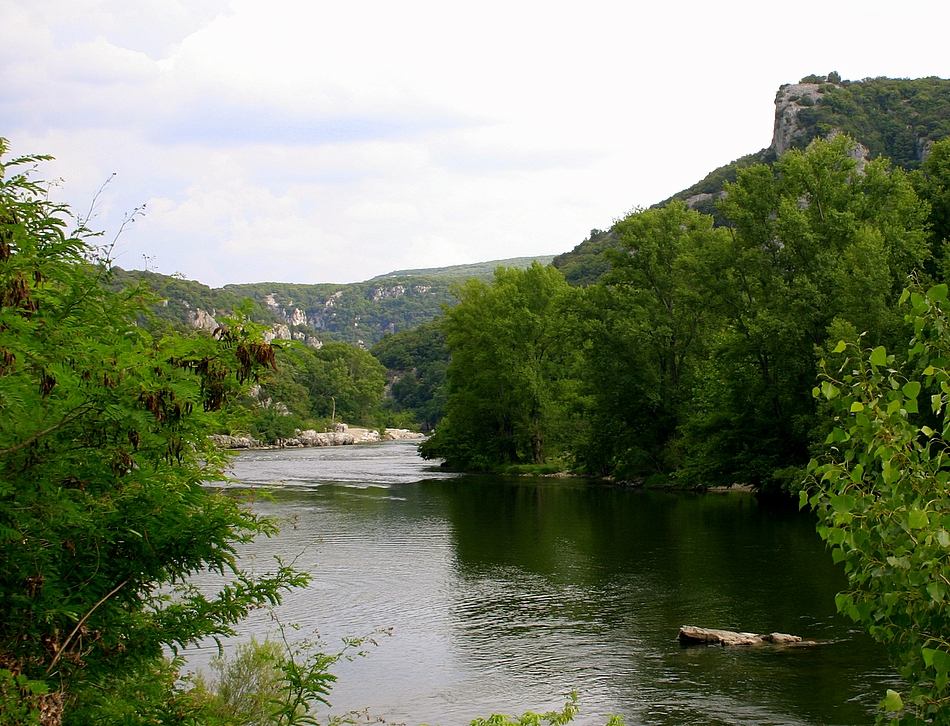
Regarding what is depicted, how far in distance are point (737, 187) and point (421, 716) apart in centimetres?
3427

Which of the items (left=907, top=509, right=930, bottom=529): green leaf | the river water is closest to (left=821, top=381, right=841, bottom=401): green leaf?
(left=907, top=509, right=930, bottom=529): green leaf

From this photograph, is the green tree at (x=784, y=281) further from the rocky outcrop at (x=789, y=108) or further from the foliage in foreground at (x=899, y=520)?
the rocky outcrop at (x=789, y=108)

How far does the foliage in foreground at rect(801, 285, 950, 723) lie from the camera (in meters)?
5.20

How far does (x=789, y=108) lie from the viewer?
386ft

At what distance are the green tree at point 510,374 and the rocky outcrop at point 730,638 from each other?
38331mm

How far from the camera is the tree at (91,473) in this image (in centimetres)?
619

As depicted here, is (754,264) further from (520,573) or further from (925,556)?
(925,556)

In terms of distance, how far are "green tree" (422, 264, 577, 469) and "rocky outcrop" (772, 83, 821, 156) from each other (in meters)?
62.5

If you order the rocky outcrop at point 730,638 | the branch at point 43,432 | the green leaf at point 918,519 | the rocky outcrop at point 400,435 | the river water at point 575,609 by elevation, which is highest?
the branch at point 43,432

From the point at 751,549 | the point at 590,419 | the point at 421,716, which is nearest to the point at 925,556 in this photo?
the point at 421,716

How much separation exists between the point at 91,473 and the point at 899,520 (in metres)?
5.42

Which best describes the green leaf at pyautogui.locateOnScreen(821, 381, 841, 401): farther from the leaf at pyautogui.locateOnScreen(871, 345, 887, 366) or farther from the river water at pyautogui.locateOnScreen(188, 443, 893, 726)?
the river water at pyautogui.locateOnScreen(188, 443, 893, 726)

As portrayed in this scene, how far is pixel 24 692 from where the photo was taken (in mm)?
6203

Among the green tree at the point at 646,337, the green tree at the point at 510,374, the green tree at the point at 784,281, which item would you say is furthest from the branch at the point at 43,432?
the green tree at the point at 510,374
